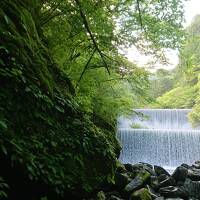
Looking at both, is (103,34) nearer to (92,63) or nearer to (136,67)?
(92,63)

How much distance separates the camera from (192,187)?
7152 mm

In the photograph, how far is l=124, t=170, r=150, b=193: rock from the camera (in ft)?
20.3

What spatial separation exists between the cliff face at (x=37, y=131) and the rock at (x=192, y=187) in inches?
148

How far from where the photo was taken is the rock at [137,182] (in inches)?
244

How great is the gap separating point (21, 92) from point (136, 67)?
5.16m

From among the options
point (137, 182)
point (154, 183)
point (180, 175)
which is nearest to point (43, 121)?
point (137, 182)

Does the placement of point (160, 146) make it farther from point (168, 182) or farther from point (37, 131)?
point (37, 131)

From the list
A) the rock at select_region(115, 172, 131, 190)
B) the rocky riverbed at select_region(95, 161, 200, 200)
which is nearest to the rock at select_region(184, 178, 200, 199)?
the rocky riverbed at select_region(95, 161, 200, 200)

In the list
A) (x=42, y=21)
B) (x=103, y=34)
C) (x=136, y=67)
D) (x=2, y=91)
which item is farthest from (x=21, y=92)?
(x=136, y=67)

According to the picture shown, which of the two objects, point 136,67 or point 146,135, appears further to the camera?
point 146,135

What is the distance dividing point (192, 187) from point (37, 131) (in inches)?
200

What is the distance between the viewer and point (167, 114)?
21531 mm

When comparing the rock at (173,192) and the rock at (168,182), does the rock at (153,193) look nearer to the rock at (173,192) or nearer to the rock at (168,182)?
the rock at (173,192)

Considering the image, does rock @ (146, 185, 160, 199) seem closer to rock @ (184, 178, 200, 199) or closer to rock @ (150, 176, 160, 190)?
rock @ (150, 176, 160, 190)
